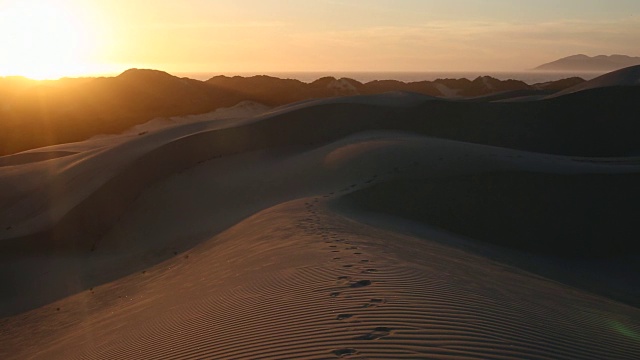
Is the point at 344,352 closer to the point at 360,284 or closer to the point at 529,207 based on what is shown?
the point at 360,284

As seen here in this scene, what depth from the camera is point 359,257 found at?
26.9 ft

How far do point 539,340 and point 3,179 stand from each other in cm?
2317

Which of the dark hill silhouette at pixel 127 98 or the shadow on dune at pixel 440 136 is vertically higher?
the dark hill silhouette at pixel 127 98

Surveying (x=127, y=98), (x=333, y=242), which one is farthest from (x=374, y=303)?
(x=127, y=98)

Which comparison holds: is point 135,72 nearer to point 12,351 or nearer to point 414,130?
point 414,130

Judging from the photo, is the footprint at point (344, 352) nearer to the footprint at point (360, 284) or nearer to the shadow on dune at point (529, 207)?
the footprint at point (360, 284)

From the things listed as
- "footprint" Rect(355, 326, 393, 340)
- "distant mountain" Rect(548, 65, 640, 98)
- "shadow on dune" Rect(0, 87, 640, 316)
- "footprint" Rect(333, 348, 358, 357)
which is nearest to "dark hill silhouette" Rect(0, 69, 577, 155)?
"distant mountain" Rect(548, 65, 640, 98)

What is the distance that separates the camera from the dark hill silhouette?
49.0 metres

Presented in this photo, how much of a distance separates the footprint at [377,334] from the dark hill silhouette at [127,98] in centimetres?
4424

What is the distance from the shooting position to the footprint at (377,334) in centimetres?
500

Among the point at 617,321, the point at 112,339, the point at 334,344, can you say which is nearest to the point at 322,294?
the point at 334,344

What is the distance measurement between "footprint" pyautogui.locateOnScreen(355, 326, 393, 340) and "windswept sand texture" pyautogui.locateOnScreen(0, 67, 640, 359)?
24 mm

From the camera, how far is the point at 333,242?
9.59 m

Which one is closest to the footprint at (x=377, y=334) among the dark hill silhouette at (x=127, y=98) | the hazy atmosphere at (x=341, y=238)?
the hazy atmosphere at (x=341, y=238)
